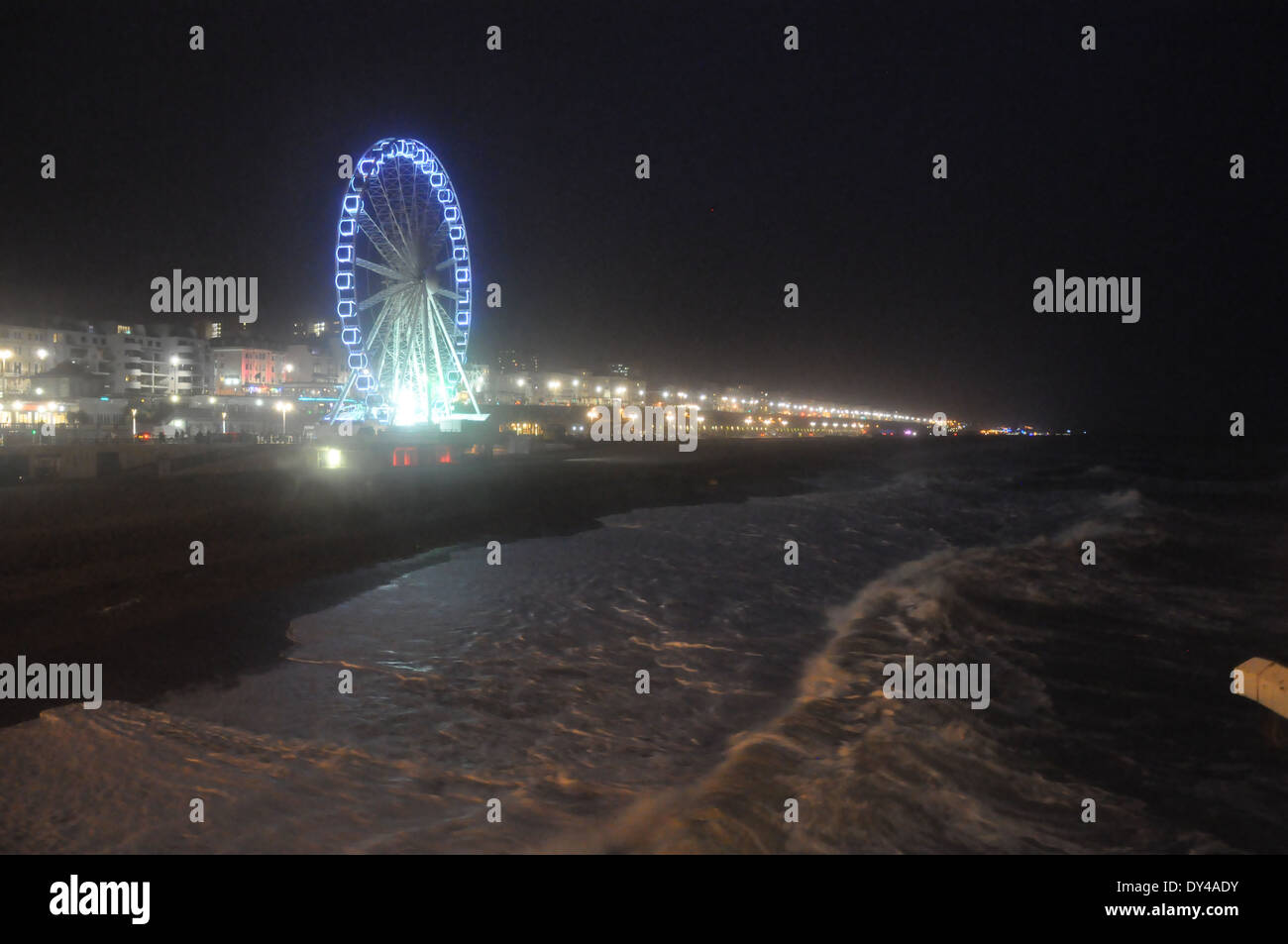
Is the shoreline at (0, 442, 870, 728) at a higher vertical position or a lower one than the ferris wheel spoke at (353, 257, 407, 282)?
lower

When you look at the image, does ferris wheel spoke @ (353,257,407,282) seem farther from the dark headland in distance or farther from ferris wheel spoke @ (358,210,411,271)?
the dark headland in distance

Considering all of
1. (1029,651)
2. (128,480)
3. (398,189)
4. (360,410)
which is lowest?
(1029,651)

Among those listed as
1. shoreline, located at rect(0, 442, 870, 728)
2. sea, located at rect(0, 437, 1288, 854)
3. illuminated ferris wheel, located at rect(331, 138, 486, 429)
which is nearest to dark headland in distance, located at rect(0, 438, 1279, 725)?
shoreline, located at rect(0, 442, 870, 728)

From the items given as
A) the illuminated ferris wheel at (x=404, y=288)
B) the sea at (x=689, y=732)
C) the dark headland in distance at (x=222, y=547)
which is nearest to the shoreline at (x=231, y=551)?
the dark headland in distance at (x=222, y=547)

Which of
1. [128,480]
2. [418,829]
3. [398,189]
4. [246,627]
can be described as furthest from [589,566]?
[398,189]

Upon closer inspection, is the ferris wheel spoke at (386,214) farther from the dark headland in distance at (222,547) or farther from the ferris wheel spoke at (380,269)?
the dark headland in distance at (222,547)
